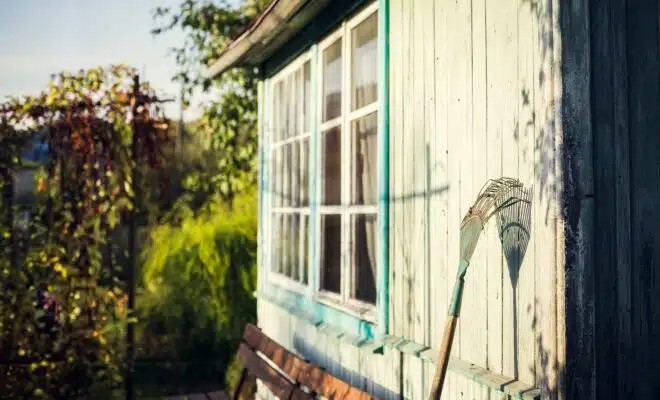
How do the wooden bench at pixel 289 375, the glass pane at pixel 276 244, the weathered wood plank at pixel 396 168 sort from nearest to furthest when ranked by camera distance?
1. the weathered wood plank at pixel 396 168
2. the wooden bench at pixel 289 375
3. the glass pane at pixel 276 244

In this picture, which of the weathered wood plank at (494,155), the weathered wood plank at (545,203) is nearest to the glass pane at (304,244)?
the weathered wood plank at (494,155)

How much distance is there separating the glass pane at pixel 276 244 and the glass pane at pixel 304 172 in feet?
2.46

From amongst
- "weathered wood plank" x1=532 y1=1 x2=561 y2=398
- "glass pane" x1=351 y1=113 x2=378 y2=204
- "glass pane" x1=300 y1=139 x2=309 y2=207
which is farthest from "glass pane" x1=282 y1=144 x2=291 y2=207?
"weathered wood plank" x1=532 y1=1 x2=561 y2=398

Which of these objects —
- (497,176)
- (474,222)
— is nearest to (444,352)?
(474,222)

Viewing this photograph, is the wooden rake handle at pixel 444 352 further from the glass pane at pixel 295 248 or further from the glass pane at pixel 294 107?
the glass pane at pixel 294 107

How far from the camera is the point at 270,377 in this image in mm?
5676

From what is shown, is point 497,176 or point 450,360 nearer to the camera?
point 497,176

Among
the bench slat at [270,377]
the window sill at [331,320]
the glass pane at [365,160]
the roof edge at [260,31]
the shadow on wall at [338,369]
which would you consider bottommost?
the bench slat at [270,377]

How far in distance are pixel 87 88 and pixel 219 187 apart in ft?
17.1

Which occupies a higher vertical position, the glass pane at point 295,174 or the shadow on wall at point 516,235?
the glass pane at point 295,174

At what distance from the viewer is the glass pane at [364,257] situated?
4625 millimetres

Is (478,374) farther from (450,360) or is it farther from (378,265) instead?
(378,265)

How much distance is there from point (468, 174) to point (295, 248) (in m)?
3.06

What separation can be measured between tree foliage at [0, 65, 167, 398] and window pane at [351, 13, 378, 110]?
3.07 meters
